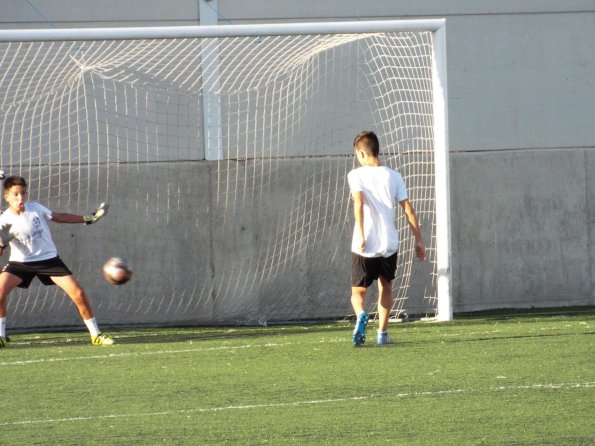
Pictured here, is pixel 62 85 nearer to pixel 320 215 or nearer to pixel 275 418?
pixel 320 215

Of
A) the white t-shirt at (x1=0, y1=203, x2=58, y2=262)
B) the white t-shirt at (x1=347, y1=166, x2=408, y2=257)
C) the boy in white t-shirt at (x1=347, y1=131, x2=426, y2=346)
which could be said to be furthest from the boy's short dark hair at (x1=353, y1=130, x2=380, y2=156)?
the white t-shirt at (x1=0, y1=203, x2=58, y2=262)

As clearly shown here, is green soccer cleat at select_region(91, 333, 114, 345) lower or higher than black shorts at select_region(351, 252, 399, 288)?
lower

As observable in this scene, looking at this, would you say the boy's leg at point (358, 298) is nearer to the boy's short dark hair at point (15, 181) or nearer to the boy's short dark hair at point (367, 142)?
the boy's short dark hair at point (367, 142)

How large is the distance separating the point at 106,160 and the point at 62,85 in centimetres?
106

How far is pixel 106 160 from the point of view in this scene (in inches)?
510

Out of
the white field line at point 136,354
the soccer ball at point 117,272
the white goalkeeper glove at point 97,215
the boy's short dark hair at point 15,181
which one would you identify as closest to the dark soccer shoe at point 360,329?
the white field line at point 136,354

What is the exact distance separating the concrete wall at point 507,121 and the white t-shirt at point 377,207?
3964mm

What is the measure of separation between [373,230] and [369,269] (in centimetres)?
32

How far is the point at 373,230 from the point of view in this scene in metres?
9.32

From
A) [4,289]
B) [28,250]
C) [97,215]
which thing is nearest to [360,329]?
[97,215]

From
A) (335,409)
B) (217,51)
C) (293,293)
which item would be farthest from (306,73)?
(335,409)

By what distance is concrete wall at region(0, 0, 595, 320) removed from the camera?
13289 millimetres

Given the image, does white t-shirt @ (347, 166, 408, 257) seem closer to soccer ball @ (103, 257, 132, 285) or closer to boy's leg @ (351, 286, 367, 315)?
boy's leg @ (351, 286, 367, 315)

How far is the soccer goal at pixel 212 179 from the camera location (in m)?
12.4
